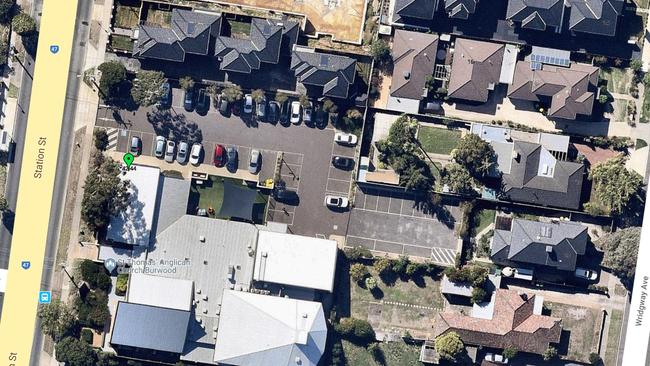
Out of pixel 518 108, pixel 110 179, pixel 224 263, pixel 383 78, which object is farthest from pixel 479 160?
pixel 110 179

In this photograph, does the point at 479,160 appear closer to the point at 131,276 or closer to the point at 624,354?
the point at 624,354

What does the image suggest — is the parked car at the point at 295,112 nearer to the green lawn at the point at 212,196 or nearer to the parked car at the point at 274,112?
the parked car at the point at 274,112

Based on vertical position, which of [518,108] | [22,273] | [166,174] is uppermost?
[518,108]

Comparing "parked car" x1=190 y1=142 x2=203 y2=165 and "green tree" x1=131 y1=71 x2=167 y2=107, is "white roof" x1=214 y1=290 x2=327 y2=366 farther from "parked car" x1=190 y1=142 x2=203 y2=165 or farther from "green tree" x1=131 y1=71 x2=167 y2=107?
"green tree" x1=131 y1=71 x2=167 y2=107

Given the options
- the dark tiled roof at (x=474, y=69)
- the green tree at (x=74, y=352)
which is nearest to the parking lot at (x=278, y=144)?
the dark tiled roof at (x=474, y=69)

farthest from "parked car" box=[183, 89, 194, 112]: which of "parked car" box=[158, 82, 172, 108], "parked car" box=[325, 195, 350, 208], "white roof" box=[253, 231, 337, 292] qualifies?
"parked car" box=[325, 195, 350, 208]

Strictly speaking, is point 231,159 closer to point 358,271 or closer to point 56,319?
point 358,271
